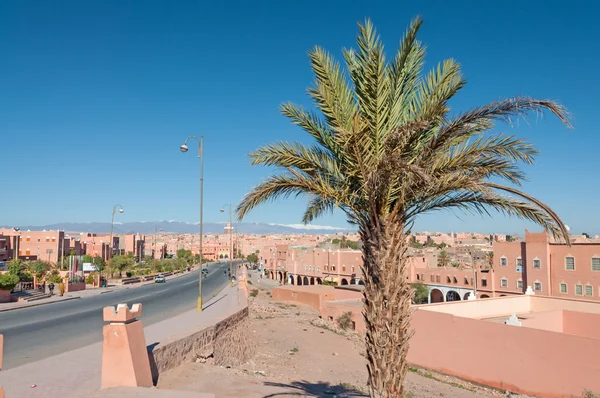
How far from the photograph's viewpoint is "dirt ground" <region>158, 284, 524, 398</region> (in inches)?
387

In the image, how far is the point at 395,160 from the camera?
18.0ft

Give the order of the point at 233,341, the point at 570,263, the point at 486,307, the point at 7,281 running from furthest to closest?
the point at 570,263, the point at 7,281, the point at 486,307, the point at 233,341

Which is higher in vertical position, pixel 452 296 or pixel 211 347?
pixel 211 347

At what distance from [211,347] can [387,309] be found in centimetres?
840

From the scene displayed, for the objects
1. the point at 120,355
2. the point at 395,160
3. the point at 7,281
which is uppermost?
the point at 395,160

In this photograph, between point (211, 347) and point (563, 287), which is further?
point (563, 287)

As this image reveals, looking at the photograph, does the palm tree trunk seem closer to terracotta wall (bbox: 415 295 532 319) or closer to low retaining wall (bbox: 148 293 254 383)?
low retaining wall (bbox: 148 293 254 383)

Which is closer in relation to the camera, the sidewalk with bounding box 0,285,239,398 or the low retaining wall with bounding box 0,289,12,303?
the sidewalk with bounding box 0,285,239,398

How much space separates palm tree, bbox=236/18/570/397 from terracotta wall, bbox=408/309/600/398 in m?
11.8

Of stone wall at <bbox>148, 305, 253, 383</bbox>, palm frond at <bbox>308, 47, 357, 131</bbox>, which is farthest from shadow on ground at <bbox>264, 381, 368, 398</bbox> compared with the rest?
palm frond at <bbox>308, 47, 357, 131</bbox>

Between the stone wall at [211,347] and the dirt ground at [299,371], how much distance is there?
259 millimetres

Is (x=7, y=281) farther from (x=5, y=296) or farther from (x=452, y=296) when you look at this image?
(x=452, y=296)

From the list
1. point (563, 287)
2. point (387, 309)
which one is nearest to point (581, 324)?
point (563, 287)

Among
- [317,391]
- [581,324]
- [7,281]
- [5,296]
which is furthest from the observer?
[5,296]
